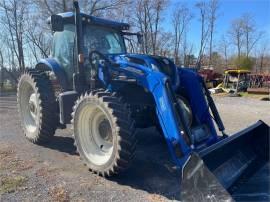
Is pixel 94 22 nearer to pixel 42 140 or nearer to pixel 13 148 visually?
pixel 42 140

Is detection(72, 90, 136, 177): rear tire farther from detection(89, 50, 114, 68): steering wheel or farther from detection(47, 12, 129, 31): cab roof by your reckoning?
detection(47, 12, 129, 31): cab roof

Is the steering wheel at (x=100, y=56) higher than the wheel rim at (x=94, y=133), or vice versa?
the steering wheel at (x=100, y=56)

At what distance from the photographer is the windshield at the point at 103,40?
5820 millimetres

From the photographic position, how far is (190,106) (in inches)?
204

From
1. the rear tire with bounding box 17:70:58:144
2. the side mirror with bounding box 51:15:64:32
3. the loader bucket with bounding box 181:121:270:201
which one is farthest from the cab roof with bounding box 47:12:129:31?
the loader bucket with bounding box 181:121:270:201

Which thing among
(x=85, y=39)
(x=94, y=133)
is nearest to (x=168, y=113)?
(x=94, y=133)

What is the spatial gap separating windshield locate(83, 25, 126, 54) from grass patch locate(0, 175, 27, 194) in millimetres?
2401

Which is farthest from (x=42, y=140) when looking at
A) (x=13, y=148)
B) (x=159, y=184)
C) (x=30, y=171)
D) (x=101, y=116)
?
(x=159, y=184)

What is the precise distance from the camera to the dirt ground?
3930 mm

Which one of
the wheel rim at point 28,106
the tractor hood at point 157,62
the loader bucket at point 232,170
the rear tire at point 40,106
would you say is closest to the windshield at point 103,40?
the tractor hood at point 157,62

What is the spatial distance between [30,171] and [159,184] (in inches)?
77.7

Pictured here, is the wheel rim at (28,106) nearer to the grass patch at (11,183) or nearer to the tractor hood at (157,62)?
the grass patch at (11,183)

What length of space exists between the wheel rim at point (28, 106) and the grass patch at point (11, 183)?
86.4 inches

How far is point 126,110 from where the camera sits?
4297 millimetres
